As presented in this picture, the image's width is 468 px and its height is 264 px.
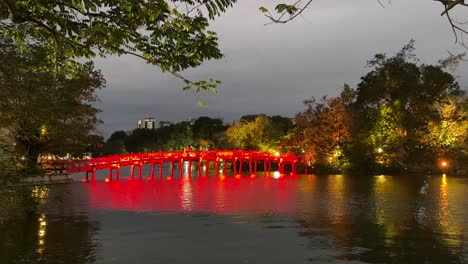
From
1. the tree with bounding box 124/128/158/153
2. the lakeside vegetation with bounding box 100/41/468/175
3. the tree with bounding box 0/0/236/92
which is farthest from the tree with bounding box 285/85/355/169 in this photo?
the tree with bounding box 124/128/158/153

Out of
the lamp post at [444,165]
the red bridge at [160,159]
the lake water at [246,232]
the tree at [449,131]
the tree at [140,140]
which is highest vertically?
A: the tree at [140,140]

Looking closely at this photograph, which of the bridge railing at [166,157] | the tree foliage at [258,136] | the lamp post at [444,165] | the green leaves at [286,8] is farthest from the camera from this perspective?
the tree foliage at [258,136]

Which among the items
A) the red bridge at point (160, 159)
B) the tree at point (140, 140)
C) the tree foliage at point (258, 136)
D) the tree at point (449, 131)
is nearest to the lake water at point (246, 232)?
the red bridge at point (160, 159)

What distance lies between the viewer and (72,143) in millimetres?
41250

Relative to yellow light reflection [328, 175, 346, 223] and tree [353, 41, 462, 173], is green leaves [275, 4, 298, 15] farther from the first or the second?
tree [353, 41, 462, 173]

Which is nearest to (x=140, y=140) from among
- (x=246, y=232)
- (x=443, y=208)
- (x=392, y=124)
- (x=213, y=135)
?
(x=213, y=135)

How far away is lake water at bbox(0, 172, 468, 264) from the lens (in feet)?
43.0

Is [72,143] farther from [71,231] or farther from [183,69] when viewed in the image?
[183,69]

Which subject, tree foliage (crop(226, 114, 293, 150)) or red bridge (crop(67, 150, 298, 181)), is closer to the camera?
red bridge (crop(67, 150, 298, 181))

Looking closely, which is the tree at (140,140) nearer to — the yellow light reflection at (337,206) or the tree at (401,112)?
the tree at (401,112)

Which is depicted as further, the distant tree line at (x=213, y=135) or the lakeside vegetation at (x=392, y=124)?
the distant tree line at (x=213, y=135)

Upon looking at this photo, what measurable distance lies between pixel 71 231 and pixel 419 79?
50.7 meters

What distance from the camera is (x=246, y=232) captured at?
673 inches

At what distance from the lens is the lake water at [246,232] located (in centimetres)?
1310
